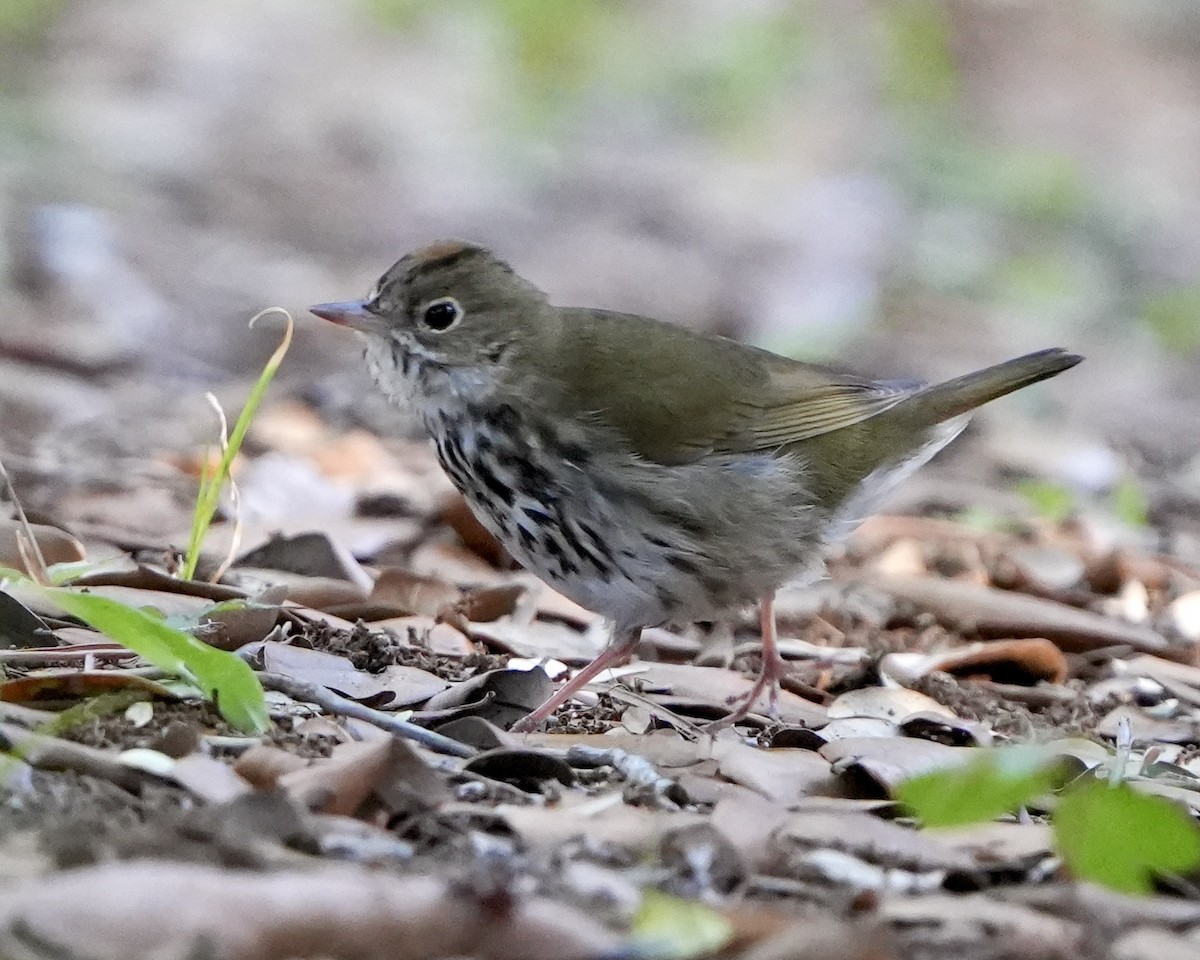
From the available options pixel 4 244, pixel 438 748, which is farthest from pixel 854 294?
pixel 438 748

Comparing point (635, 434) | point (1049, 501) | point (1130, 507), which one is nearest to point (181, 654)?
point (635, 434)

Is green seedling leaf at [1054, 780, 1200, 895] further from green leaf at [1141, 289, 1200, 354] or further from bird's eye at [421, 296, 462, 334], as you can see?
green leaf at [1141, 289, 1200, 354]

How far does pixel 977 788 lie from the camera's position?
2.79m

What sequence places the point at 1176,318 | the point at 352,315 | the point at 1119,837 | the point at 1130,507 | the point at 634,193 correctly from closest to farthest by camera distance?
the point at 1119,837, the point at 352,315, the point at 1130,507, the point at 1176,318, the point at 634,193

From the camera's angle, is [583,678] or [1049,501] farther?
[1049,501]

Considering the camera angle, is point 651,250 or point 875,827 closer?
point 875,827

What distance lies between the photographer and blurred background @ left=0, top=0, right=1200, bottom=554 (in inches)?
322

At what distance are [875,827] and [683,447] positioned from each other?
1.63 m

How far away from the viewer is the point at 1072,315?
11.4 meters

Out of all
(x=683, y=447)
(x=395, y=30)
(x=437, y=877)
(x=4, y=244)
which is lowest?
(x=437, y=877)

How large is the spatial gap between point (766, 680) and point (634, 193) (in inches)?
354

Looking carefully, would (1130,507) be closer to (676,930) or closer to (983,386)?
(983,386)

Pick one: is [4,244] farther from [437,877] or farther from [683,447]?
[437,877]

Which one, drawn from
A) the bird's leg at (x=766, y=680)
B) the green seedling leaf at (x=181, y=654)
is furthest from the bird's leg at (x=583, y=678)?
the green seedling leaf at (x=181, y=654)
